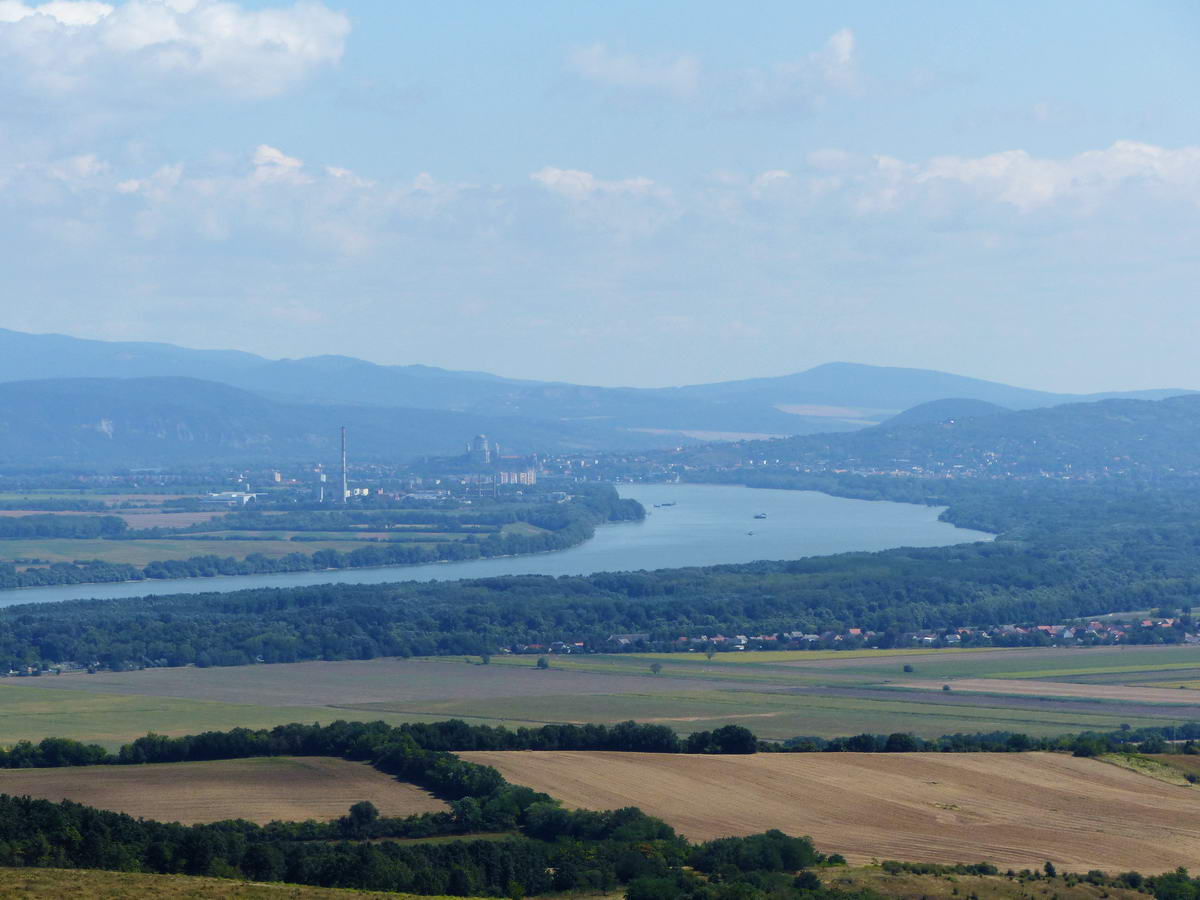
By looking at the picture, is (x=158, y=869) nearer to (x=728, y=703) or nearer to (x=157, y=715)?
(x=157, y=715)

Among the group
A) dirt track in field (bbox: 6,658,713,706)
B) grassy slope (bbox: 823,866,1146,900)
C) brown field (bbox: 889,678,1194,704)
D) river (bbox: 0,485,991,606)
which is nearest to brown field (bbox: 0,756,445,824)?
grassy slope (bbox: 823,866,1146,900)

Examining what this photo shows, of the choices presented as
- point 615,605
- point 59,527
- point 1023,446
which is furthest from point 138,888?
point 1023,446

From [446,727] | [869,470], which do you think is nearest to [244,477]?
[869,470]

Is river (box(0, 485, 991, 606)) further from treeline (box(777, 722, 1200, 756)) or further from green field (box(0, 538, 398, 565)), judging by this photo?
treeline (box(777, 722, 1200, 756))

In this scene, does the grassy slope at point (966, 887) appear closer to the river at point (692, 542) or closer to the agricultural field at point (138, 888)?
the agricultural field at point (138, 888)

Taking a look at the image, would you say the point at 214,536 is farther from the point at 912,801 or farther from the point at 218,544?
the point at 912,801

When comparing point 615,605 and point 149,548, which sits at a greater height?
point 615,605
